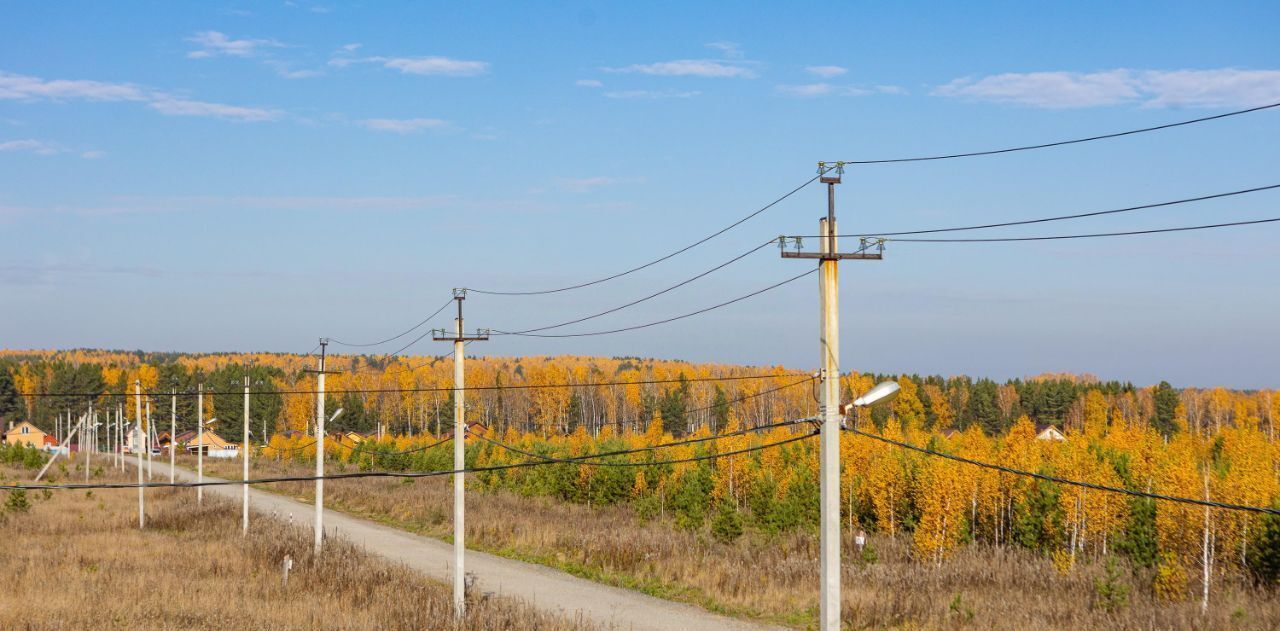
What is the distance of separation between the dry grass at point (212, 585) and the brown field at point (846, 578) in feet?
21.2

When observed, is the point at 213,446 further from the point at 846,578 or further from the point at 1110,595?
the point at 1110,595

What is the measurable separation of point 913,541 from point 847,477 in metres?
9.95

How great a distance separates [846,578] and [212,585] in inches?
659

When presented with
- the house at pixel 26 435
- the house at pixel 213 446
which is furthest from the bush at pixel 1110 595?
the house at pixel 26 435

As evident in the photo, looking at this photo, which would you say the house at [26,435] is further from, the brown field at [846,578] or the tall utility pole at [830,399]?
the tall utility pole at [830,399]

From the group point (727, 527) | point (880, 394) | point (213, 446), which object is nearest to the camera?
point (880, 394)

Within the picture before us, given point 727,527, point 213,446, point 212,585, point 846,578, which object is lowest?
point 213,446

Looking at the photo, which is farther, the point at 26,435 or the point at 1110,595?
the point at 26,435

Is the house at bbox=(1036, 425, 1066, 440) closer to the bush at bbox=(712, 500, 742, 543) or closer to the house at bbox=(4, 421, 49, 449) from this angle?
the bush at bbox=(712, 500, 742, 543)

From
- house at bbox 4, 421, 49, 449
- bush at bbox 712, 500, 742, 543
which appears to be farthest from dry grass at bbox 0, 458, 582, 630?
house at bbox 4, 421, 49, 449

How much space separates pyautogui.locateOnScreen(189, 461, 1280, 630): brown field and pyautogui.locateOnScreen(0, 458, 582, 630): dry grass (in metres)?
6.45

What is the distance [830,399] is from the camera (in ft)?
42.9

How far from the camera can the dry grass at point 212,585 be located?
20.3 meters

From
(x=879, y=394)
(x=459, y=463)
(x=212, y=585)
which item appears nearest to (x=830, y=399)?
(x=879, y=394)
